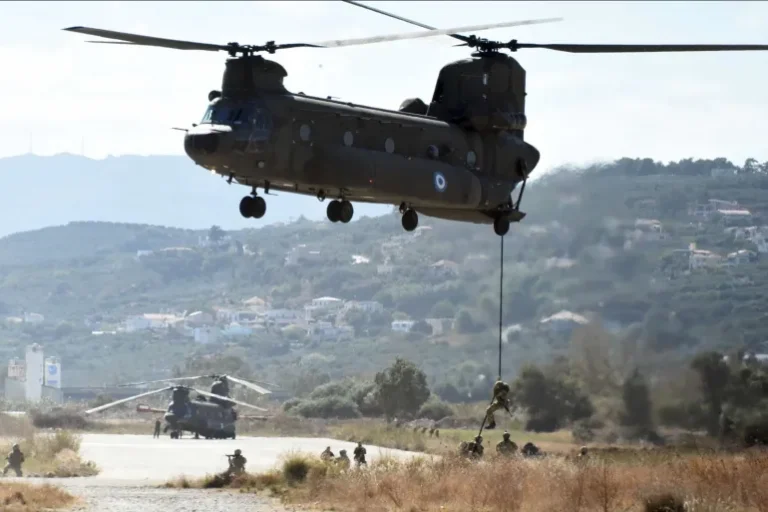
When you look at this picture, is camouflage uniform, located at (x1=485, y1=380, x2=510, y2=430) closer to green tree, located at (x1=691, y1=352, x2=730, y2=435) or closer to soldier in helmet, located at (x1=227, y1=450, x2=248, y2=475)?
soldier in helmet, located at (x1=227, y1=450, x2=248, y2=475)

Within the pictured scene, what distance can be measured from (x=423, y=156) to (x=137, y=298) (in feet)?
502

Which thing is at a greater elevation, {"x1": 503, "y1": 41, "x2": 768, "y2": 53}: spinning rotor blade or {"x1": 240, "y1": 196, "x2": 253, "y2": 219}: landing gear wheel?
{"x1": 503, "y1": 41, "x2": 768, "y2": 53}: spinning rotor blade

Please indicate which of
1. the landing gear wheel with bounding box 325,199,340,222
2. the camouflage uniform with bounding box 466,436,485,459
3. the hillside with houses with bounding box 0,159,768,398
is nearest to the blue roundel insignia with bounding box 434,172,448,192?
the landing gear wheel with bounding box 325,199,340,222

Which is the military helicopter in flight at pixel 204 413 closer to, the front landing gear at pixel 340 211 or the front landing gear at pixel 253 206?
the front landing gear at pixel 340 211

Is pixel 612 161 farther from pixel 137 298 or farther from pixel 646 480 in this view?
pixel 137 298

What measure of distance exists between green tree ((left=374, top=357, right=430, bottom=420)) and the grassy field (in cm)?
4215

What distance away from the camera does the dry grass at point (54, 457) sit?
1681 inches

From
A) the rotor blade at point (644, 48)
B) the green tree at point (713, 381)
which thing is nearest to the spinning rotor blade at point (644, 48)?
the rotor blade at point (644, 48)

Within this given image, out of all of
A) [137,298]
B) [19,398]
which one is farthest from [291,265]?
[19,398]

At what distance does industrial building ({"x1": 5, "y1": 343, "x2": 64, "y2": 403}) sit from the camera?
9725cm

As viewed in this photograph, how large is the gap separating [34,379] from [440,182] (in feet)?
277

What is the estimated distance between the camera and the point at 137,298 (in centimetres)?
17825

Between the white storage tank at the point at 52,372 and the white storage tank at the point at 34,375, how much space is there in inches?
82.0

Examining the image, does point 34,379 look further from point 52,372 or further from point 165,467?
point 165,467
